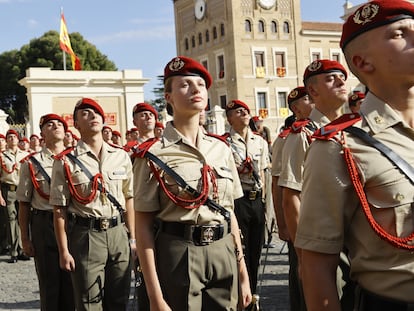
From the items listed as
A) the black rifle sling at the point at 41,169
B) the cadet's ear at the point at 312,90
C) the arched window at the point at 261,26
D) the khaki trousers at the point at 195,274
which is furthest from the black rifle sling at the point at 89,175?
the arched window at the point at 261,26

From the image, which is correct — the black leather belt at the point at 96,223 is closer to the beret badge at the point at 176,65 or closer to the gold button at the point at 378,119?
the beret badge at the point at 176,65

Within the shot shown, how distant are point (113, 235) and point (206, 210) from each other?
156 centimetres

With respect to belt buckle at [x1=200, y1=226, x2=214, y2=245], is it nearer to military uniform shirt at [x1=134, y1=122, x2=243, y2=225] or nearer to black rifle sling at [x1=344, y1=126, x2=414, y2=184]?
military uniform shirt at [x1=134, y1=122, x2=243, y2=225]

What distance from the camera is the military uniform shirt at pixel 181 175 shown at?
11.9 ft

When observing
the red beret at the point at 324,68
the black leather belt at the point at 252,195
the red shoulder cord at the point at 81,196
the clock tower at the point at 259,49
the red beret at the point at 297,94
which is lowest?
the black leather belt at the point at 252,195

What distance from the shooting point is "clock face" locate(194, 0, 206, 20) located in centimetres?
5212

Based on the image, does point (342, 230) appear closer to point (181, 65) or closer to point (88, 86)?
point (181, 65)

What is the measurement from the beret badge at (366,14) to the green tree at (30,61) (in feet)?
169

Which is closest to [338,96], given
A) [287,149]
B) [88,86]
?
[287,149]

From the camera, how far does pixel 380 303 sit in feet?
6.88

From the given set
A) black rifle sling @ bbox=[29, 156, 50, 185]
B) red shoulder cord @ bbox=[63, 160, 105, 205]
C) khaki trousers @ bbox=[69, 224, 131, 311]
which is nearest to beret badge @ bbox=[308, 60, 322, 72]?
red shoulder cord @ bbox=[63, 160, 105, 205]

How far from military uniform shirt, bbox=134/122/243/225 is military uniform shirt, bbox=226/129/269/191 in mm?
3059

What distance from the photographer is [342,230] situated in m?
2.13

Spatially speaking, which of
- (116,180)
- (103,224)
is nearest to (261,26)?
(116,180)
